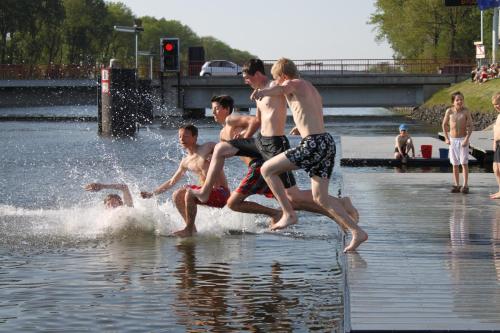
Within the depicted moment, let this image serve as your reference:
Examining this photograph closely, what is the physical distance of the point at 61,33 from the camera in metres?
117

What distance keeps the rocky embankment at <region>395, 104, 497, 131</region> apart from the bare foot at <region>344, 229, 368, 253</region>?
115ft

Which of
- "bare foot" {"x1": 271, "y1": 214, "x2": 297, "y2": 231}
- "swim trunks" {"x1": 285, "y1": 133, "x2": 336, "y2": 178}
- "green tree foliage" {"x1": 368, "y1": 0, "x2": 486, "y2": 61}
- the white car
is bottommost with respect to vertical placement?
"bare foot" {"x1": 271, "y1": 214, "x2": 297, "y2": 231}

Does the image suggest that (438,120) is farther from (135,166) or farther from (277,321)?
(277,321)

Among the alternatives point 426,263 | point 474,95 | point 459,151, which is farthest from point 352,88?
point 426,263

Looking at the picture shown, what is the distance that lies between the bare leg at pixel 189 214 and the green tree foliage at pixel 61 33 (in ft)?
274

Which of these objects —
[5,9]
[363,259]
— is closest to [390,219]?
[363,259]

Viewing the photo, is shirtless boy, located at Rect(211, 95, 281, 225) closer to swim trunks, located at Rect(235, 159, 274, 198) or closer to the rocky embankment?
swim trunks, located at Rect(235, 159, 274, 198)

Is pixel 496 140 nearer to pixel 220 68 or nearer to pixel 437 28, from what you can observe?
pixel 220 68

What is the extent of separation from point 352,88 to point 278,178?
56.7 meters

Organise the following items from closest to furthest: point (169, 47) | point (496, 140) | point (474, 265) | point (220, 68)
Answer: point (474, 265) → point (496, 140) → point (169, 47) → point (220, 68)

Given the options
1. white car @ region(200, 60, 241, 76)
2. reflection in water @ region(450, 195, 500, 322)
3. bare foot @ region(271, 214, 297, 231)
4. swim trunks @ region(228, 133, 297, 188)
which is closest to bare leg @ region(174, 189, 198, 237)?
swim trunks @ region(228, 133, 297, 188)

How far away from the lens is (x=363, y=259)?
10906 mm

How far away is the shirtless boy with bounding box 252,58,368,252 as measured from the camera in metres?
10.9

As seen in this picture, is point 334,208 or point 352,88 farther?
point 352,88
